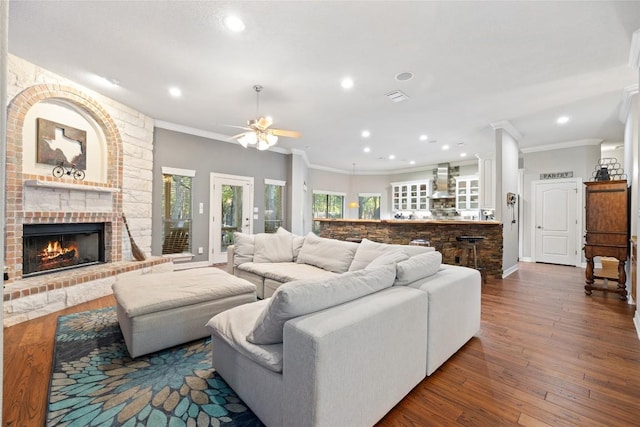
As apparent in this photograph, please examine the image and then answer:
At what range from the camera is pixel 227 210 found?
653 cm

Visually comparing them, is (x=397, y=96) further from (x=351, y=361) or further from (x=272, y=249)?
(x=351, y=361)

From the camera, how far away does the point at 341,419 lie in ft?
4.53

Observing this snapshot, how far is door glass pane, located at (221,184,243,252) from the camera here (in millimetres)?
6469

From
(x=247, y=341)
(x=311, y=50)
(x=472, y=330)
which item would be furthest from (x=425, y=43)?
(x=247, y=341)

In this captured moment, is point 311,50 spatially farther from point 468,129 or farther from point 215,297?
point 468,129

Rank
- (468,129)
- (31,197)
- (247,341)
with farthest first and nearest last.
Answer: (468,129), (31,197), (247,341)

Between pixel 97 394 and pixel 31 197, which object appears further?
pixel 31 197

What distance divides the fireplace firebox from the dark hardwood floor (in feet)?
3.16

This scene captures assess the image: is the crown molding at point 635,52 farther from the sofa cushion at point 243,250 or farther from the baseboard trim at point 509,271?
the sofa cushion at point 243,250

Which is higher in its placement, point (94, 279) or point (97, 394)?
point (94, 279)

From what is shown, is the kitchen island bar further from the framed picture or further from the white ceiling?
the framed picture

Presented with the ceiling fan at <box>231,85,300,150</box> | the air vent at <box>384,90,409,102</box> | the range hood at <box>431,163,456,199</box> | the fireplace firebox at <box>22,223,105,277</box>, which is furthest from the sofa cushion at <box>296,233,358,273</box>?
the range hood at <box>431,163,456,199</box>

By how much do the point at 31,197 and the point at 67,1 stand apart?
2394 mm

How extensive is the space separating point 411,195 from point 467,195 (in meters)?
1.92
